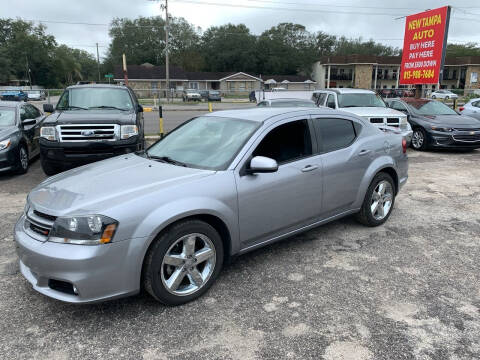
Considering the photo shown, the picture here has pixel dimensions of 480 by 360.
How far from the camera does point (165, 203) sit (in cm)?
296

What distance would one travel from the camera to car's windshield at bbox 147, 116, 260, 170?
3.60m

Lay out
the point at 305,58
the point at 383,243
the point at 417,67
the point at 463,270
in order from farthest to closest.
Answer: the point at 305,58, the point at 417,67, the point at 383,243, the point at 463,270

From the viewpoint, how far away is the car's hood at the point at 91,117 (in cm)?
692

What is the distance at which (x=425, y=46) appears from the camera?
16.8 meters

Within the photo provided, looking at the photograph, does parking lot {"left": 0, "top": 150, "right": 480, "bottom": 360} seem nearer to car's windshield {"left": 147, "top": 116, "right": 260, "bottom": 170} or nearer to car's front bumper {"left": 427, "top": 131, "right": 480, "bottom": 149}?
car's windshield {"left": 147, "top": 116, "right": 260, "bottom": 170}

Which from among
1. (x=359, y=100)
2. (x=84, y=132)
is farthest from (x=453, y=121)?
(x=84, y=132)

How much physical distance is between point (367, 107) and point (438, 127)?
1.96 meters

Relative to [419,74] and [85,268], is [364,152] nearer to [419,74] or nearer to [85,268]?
[85,268]

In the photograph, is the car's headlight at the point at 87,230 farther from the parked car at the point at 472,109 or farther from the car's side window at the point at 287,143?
the parked car at the point at 472,109

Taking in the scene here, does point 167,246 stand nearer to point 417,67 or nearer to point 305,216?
point 305,216

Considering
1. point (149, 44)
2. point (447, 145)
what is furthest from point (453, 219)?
point (149, 44)

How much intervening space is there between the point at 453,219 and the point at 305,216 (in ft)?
8.64

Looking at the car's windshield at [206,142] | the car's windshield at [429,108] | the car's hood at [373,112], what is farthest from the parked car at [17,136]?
the car's windshield at [429,108]

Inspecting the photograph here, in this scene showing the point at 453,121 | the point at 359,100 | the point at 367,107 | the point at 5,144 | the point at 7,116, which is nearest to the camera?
the point at 5,144
